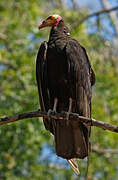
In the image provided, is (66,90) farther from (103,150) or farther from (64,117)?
(103,150)

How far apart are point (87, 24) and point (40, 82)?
166 inches

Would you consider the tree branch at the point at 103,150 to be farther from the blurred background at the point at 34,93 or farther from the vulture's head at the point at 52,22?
the vulture's head at the point at 52,22

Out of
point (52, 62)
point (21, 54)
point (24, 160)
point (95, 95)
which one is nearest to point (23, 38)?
point (21, 54)

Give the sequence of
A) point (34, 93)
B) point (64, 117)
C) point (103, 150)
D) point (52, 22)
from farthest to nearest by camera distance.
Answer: point (103, 150)
point (34, 93)
point (52, 22)
point (64, 117)

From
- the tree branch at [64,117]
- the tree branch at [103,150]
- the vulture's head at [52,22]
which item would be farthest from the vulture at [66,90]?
the tree branch at [103,150]

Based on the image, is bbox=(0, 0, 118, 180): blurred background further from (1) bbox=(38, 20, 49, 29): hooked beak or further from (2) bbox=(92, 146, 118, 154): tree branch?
(1) bbox=(38, 20, 49, 29): hooked beak

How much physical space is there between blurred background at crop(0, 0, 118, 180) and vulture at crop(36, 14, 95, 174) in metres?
1.14

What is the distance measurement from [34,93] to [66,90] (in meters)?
1.82

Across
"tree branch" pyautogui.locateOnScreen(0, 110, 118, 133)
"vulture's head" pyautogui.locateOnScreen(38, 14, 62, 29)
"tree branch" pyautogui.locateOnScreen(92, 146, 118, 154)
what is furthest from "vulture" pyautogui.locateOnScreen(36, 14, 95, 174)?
"tree branch" pyautogui.locateOnScreen(92, 146, 118, 154)

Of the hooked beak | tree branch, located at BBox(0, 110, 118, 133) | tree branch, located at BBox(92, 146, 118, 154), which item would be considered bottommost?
tree branch, located at BBox(92, 146, 118, 154)

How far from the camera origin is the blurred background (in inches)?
237

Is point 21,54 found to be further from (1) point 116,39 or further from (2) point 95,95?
(1) point 116,39

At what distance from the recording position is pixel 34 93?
19.5 feet

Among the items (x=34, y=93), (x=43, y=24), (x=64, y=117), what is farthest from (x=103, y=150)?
(x=64, y=117)
